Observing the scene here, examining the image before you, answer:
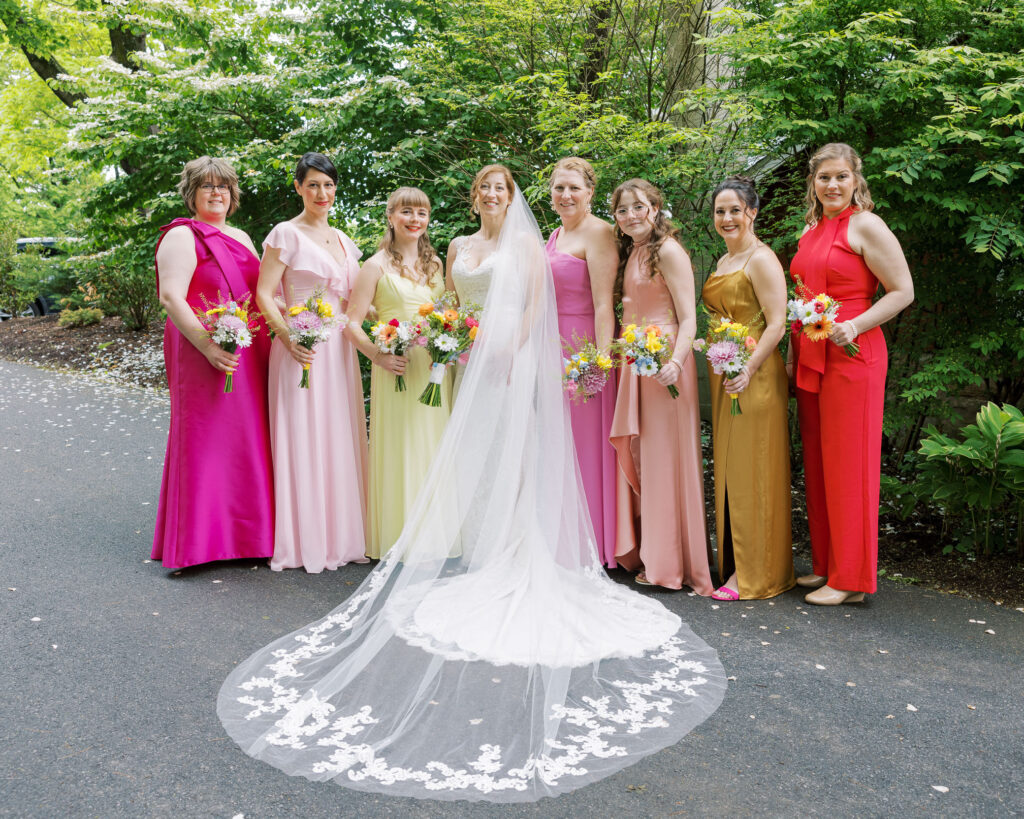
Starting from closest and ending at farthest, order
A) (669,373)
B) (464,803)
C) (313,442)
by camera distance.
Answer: (464,803)
(669,373)
(313,442)

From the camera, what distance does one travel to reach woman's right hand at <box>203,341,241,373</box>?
503cm

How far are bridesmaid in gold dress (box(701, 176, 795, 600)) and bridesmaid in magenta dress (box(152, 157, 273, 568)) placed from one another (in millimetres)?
2907

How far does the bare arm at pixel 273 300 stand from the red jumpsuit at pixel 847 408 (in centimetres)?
300

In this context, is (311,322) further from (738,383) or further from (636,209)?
(738,383)

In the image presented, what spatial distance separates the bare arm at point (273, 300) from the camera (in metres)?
5.13

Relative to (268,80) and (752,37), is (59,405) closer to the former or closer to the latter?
(268,80)

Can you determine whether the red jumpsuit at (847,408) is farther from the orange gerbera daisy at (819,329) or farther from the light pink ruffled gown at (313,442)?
the light pink ruffled gown at (313,442)

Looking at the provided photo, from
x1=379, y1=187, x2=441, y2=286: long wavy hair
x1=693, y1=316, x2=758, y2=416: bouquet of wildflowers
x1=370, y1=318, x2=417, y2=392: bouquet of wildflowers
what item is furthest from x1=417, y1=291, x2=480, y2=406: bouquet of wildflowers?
x1=693, y1=316, x2=758, y2=416: bouquet of wildflowers

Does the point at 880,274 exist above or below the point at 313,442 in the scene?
above

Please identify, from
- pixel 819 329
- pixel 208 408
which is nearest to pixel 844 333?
pixel 819 329

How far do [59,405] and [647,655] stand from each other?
33.5ft

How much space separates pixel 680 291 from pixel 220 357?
280 centimetres

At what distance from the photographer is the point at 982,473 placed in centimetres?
498

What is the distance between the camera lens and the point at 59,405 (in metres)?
11.4
